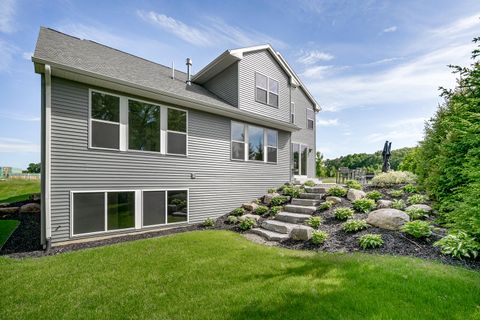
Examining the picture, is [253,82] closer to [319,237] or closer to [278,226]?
[278,226]

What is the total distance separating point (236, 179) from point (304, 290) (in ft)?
22.8

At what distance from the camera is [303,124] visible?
17359 mm

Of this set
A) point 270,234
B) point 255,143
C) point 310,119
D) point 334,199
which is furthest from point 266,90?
point 310,119

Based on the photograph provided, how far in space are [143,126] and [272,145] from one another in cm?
644

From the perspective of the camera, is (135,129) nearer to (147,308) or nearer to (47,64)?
(47,64)

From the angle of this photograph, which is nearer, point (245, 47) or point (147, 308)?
point (147, 308)

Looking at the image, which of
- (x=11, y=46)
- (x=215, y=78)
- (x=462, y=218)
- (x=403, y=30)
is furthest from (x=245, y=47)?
(x=462, y=218)

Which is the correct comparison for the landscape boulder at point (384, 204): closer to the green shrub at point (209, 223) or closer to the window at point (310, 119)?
the green shrub at point (209, 223)

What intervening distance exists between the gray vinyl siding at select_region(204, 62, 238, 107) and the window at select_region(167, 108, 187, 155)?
118 inches

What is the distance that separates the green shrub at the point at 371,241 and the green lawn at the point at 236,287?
613mm

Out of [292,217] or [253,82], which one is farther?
→ [253,82]

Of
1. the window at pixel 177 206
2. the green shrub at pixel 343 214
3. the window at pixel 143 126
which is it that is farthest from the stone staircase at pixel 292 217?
the window at pixel 143 126

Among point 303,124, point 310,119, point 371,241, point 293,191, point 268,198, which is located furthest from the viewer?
point 310,119

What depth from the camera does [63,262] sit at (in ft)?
15.3
